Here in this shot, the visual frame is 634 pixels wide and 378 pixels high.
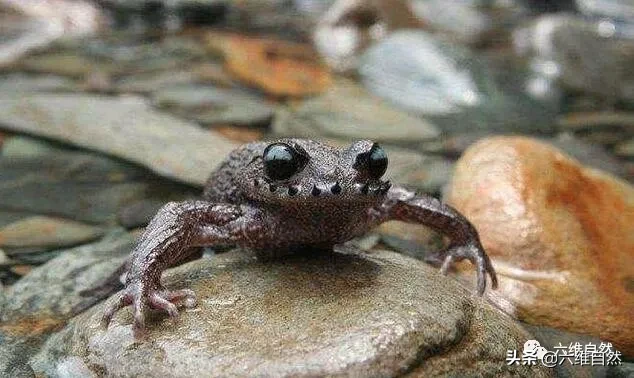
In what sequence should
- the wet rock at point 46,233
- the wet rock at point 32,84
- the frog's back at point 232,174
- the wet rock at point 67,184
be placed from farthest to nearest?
1. the wet rock at point 32,84
2. the wet rock at point 67,184
3. the wet rock at point 46,233
4. the frog's back at point 232,174

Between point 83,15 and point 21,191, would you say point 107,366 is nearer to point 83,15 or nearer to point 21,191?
point 21,191

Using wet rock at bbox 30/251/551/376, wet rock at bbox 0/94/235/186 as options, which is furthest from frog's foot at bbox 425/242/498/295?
wet rock at bbox 0/94/235/186

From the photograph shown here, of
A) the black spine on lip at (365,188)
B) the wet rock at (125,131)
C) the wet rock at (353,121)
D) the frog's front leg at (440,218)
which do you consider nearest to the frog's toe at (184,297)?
the black spine on lip at (365,188)

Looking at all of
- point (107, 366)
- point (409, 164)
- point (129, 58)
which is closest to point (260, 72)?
point (129, 58)

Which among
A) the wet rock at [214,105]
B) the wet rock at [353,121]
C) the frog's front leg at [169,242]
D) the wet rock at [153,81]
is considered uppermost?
the frog's front leg at [169,242]

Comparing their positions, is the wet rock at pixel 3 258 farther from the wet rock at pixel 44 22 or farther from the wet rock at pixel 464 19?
the wet rock at pixel 464 19

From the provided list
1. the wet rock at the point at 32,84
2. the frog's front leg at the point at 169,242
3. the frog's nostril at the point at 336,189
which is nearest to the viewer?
the frog's nostril at the point at 336,189

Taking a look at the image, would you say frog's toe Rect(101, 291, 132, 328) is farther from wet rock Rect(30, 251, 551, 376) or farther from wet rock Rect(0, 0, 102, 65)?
wet rock Rect(0, 0, 102, 65)
